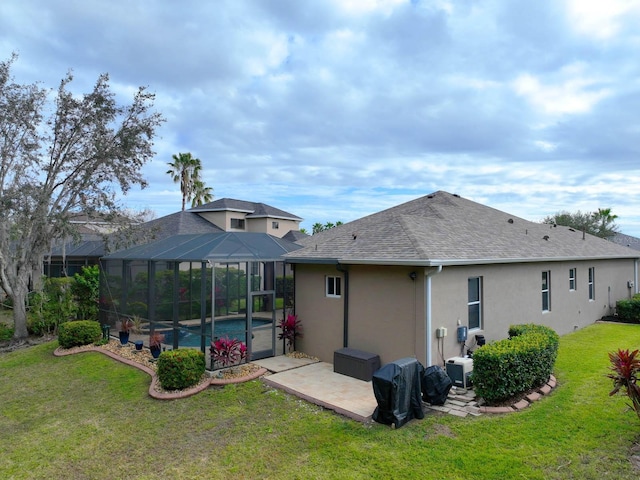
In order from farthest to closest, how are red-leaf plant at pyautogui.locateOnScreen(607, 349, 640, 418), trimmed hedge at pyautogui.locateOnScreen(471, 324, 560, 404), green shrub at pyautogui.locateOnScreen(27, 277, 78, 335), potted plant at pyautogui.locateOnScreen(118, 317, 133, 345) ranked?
green shrub at pyautogui.locateOnScreen(27, 277, 78, 335)
potted plant at pyautogui.locateOnScreen(118, 317, 133, 345)
trimmed hedge at pyautogui.locateOnScreen(471, 324, 560, 404)
red-leaf plant at pyautogui.locateOnScreen(607, 349, 640, 418)

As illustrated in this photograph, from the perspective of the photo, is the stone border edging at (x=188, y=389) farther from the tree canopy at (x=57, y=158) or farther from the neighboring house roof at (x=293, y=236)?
the neighboring house roof at (x=293, y=236)

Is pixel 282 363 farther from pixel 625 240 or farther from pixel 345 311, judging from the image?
pixel 625 240

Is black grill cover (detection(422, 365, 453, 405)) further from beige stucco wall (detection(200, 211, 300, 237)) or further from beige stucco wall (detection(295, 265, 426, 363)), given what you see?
beige stucco wall (detection(200, 211, 300, 237))

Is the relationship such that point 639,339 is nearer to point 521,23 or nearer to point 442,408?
point 442,408

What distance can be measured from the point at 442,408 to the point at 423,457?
1842 mm

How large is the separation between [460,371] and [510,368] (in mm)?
1229

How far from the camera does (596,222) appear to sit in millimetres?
36469

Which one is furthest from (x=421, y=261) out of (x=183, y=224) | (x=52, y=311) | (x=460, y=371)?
(x=183, y=224)

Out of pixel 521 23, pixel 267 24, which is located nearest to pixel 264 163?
pixel 267 24

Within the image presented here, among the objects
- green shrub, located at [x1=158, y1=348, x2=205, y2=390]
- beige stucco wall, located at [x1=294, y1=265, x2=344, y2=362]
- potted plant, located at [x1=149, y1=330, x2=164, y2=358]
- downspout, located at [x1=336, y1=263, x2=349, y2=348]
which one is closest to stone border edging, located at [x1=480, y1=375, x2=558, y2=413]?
downspout, located at [x1=336, y1=263, x2=349, y2=348]

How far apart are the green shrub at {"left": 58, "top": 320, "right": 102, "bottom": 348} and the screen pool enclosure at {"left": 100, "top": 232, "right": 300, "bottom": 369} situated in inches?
58.0

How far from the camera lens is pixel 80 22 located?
1083 centimetres

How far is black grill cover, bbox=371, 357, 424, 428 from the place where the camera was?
627 centimetres

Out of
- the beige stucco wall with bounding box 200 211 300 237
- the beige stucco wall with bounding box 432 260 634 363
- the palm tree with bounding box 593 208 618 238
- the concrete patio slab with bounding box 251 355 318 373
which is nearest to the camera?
the beige stucco wall with bounding box 432 260 634 363
